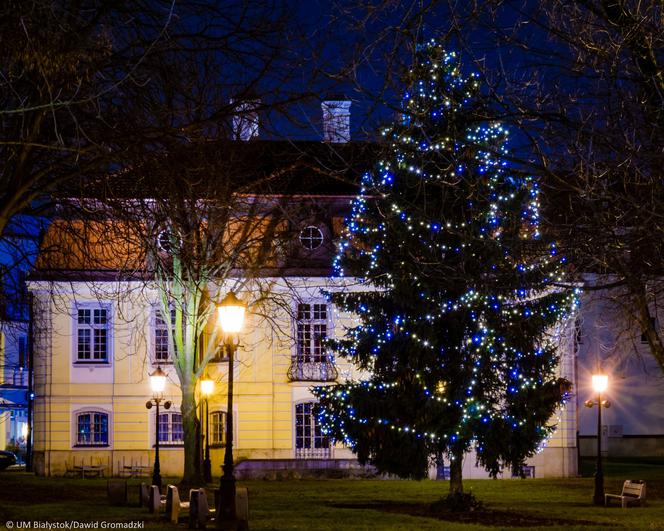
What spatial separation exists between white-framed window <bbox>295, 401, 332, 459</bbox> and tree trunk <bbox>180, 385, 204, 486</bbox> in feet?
25.5

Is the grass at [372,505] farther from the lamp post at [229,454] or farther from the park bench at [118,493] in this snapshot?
the lamp post at [229,454]

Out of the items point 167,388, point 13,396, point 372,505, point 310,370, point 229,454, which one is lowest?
point 372,505

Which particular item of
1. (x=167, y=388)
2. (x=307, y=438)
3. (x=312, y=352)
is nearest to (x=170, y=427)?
(x=167, y=388)

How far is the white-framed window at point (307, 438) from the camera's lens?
4131cm

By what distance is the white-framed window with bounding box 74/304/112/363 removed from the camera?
4225 cm

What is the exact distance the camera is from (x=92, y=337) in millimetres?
42438

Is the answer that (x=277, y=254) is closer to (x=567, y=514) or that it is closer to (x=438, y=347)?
(x=438, y=347)

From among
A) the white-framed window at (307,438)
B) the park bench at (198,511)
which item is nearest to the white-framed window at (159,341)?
the white-framed window at (307,438)

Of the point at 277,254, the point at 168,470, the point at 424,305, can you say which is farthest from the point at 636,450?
the point at 424,305

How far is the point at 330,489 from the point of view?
3394 centimetres

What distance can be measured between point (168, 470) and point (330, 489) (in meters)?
9.79

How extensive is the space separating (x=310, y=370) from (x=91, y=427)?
28.2 feet

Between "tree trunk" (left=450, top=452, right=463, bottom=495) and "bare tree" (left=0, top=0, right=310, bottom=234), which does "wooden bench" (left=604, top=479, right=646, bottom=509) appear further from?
"bare tree" (left=0, top=0, right=310, bottom=234)

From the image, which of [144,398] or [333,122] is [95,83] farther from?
[144,398]
